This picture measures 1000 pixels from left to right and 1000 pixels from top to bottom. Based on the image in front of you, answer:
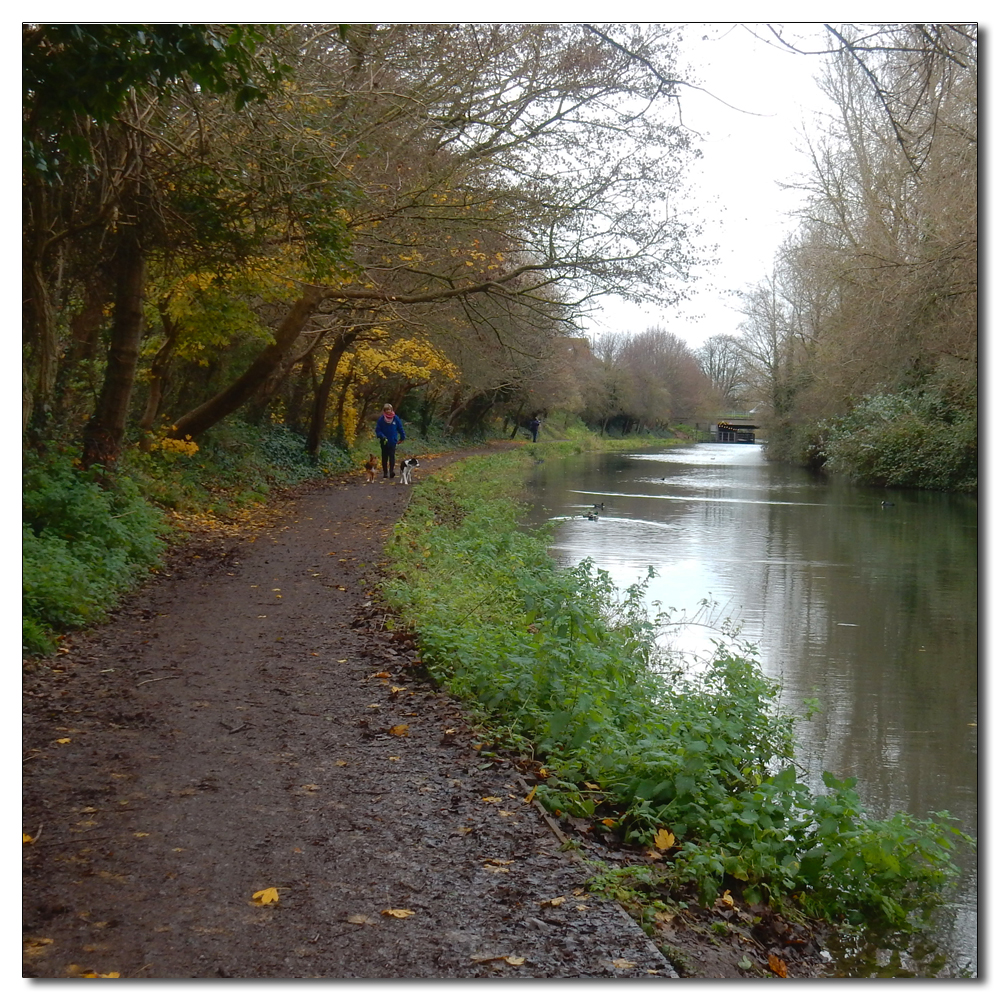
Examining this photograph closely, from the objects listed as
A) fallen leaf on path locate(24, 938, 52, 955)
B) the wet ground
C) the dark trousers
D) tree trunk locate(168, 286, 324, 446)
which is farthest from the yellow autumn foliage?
fallen leaf on path locate(24, 938, 52, 955)

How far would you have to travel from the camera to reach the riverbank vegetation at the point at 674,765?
4578 mm

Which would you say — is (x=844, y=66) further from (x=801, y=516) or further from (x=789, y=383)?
(x=789, y=383)

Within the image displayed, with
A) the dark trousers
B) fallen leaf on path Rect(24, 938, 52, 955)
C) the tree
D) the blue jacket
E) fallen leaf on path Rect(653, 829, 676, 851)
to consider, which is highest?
the tree

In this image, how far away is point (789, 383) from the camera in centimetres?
4059

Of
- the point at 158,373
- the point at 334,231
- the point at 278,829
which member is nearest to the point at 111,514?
the point at 334,231

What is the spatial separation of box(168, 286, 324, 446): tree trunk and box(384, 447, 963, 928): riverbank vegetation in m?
7.67

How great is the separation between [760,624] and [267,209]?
22.9 feet

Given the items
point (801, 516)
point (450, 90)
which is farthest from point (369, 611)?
point (801, 516)

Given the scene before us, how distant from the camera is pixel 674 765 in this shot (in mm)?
4965

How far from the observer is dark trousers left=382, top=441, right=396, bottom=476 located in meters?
22.2

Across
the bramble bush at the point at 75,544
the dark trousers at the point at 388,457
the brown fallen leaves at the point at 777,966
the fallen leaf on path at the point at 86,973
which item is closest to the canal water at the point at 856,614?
the brown fallen leaves at the point at 777,966

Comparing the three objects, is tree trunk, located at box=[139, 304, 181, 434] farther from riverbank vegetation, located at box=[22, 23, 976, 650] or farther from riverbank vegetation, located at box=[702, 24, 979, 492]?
riverbank vegetation, located at box=[702, 24, 979, 492]

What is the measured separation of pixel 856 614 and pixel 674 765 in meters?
7.21

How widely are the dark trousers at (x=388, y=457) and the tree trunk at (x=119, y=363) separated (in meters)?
10.6
